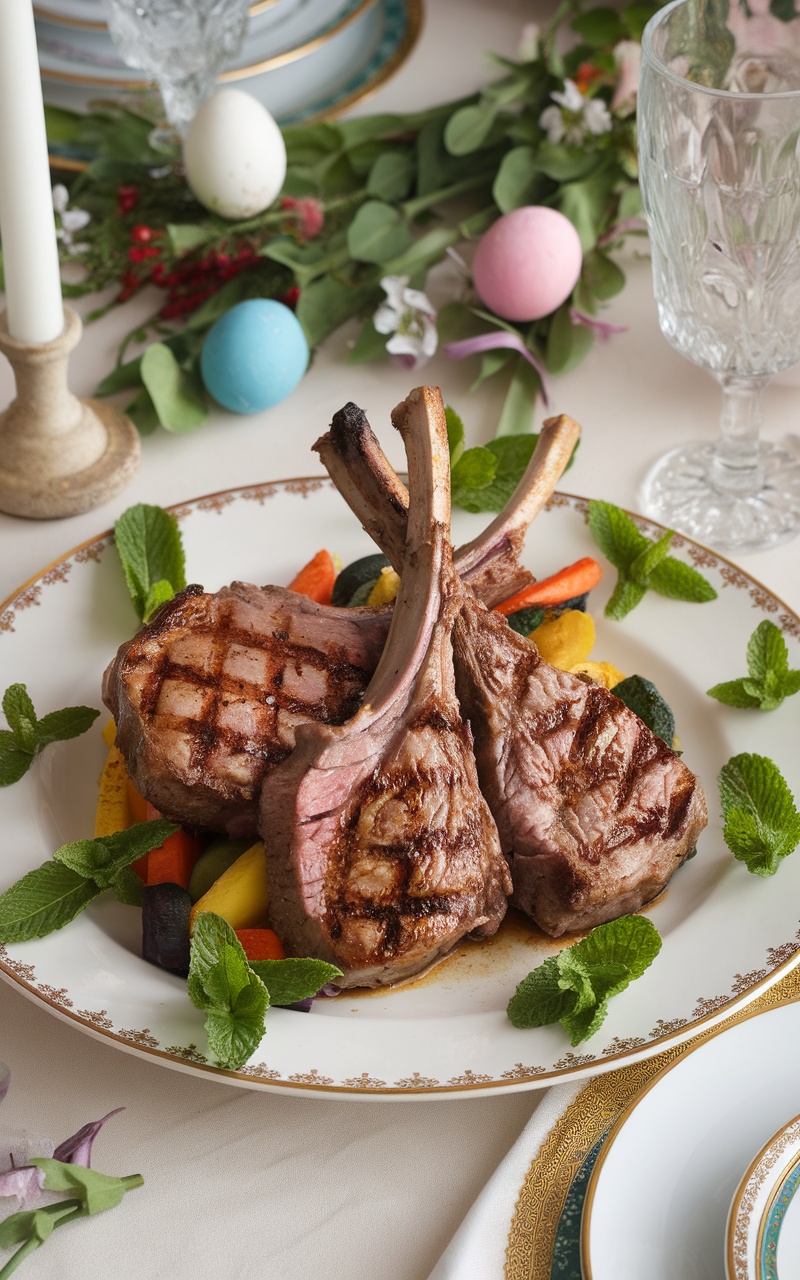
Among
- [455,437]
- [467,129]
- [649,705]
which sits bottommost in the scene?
[649,705]

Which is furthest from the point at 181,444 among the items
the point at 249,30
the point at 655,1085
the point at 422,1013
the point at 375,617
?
the point at 655,1085

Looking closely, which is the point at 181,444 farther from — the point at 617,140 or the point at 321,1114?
the point at 321,1114

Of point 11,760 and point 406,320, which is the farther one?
point 406,320

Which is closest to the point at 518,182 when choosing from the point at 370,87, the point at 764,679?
the point at 370,87

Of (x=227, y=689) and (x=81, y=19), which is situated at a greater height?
(x=81, y=19)

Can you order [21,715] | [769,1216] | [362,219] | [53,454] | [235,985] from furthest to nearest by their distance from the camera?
[362,219] < [53,454] < [21,715] < [235,985] < [769,1216]

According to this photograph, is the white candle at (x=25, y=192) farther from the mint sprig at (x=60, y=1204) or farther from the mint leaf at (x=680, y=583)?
the mint sprig at (x=60, y=1204)

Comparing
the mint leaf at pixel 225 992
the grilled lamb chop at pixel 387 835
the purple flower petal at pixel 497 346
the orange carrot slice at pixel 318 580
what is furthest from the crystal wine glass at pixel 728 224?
the mint leaf at pixel 225 992

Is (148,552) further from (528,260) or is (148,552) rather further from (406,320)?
(528,260)
